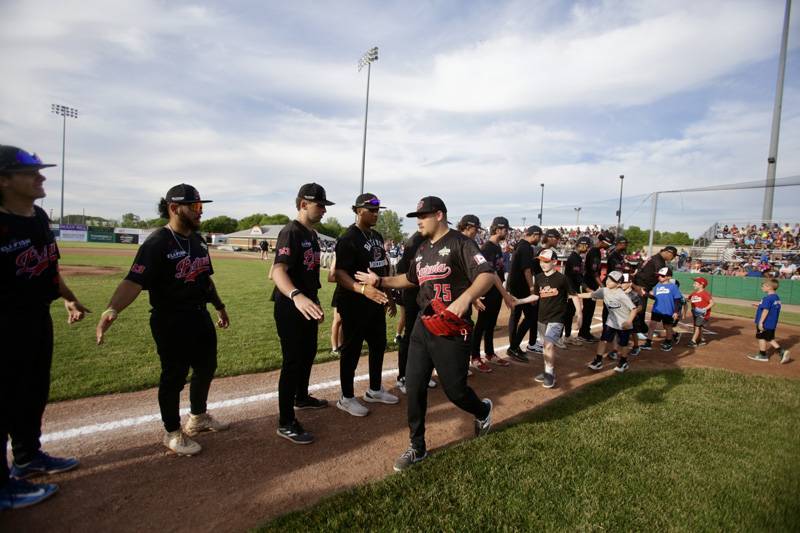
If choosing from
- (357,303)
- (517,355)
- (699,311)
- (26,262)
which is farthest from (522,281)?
(26,262)

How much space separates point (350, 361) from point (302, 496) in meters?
1.47

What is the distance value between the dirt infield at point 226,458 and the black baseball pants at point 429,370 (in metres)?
0.47

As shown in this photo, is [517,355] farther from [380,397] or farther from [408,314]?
[380,397]

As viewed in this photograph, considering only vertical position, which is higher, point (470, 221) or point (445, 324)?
point (470, 221)

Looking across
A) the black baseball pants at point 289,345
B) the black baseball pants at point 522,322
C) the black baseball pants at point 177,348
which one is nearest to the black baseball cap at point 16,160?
the black baseball pants at point 177,348

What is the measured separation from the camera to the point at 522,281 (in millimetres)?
6223

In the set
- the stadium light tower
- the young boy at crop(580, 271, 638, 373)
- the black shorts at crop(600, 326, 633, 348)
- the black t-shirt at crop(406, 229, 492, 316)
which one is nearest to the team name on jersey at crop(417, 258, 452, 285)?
the black t-shirt at crop(406, 229, 492, 316)

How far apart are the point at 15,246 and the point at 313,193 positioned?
81.0 inches

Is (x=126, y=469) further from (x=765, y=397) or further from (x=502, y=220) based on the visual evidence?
(x=765, y=397)

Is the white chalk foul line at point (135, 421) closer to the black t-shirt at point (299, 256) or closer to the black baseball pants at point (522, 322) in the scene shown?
the black t-shirt at point (299, 256)

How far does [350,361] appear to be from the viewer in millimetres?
3992

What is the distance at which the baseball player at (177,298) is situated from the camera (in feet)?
9.55

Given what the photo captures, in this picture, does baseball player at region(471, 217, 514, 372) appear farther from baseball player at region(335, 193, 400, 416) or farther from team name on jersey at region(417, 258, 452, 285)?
team name on jersey at region(417, 258, 452, 285)

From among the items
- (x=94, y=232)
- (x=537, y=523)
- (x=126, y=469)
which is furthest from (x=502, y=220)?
(x=94, y=232)
